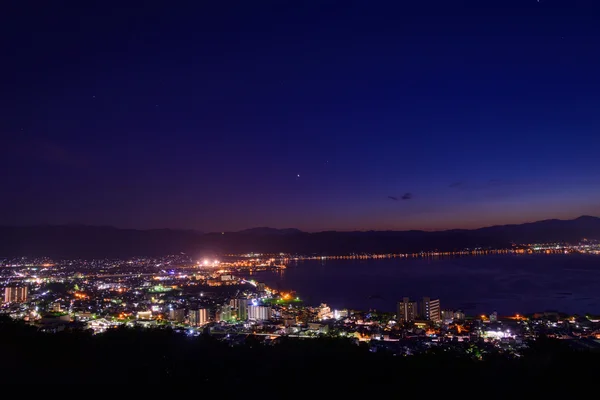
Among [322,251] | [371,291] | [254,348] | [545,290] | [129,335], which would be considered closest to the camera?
[254,348]

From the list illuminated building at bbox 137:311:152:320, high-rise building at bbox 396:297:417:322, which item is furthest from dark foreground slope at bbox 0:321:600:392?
illuminated building at bbox 137:311:152:320

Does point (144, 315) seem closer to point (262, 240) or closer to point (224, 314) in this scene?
point (224, 314)

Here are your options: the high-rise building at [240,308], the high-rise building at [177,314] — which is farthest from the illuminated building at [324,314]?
the high-rise building at [177,314]

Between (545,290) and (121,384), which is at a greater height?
(121,384)

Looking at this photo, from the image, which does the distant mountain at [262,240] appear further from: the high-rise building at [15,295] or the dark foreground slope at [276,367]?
the dark foreground slope at [276,367]

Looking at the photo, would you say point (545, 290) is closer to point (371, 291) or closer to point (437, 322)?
point (371, 291)

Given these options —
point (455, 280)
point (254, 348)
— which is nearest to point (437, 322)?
point (254, 348)
